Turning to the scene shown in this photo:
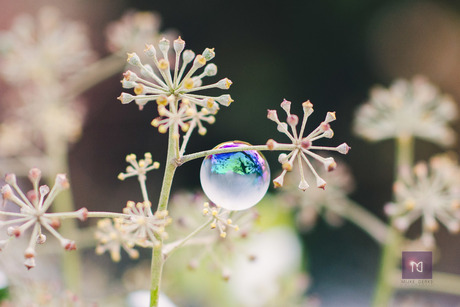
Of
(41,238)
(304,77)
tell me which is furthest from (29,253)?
(304,77)

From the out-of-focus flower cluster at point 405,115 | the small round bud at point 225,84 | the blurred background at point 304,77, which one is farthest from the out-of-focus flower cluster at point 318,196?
the blurred background at point 304,77

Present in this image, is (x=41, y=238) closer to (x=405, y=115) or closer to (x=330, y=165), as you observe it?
(x=330, y=165)

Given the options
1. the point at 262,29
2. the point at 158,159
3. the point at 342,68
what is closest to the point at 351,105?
the point at 342,68

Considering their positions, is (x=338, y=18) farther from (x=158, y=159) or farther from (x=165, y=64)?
(x=165, y=64)

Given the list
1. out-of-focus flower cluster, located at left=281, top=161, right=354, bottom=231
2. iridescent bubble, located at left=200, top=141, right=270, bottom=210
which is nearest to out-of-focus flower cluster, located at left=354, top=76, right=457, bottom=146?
out-of-focus flower cluster, located at left=281, top=161, right=354, bottom=231

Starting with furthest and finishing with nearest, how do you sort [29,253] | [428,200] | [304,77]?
[304,77] → [428,200] → [29,253]

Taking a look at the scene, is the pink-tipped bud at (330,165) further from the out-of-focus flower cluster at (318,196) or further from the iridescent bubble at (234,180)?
the out-of-focus flower cluster at (318,196)
